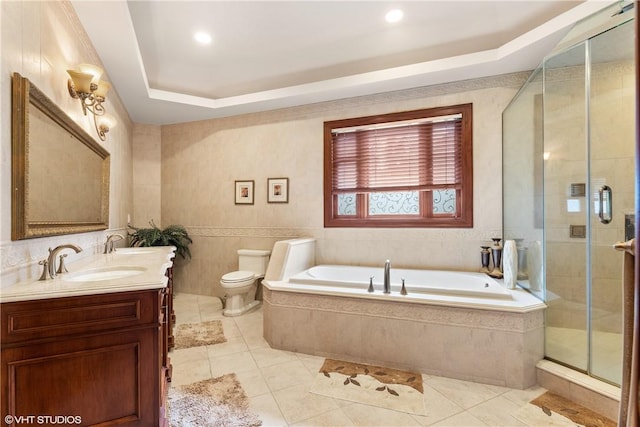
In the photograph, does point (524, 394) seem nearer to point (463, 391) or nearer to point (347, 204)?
point (463, 391)

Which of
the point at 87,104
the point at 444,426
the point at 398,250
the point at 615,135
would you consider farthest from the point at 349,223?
the point at 87,104

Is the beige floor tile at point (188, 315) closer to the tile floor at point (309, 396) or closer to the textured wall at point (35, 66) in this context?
the tile floor at point (309, 396)

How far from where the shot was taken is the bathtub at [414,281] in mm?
2198

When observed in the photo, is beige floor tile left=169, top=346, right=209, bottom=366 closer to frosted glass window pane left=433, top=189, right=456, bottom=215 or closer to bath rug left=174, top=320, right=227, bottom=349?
bath rug left=174, top=320, right=227, bottom=349

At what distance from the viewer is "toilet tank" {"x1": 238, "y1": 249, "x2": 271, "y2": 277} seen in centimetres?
366

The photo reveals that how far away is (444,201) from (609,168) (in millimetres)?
1301

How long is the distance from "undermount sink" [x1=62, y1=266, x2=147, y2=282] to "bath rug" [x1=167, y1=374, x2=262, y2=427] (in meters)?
0.83

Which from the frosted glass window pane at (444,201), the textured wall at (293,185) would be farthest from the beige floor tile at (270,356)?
the frosted glass window pane at (444,201)

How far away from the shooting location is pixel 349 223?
11.3ft

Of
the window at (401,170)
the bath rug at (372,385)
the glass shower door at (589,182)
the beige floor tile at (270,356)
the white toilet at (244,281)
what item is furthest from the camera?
the white toilet at (244,281)

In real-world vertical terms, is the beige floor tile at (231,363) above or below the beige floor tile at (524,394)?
below

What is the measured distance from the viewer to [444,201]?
3.17m

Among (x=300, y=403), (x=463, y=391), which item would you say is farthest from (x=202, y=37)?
(x=463, y=391)

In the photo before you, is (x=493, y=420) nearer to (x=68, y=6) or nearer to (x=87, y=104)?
(x=87, y=104)
